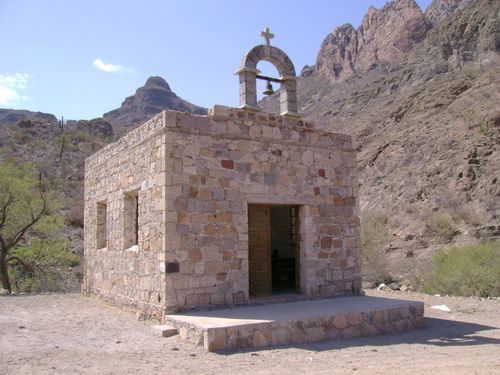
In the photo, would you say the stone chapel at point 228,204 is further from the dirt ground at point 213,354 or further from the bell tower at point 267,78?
the dirt ground at point 213,354

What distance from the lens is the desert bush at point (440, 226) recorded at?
18.2 metres

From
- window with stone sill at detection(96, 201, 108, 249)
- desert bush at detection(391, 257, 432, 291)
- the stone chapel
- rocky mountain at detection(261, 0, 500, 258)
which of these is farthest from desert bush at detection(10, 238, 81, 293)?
rocky mountain at detection(261, 0, 500, 258)

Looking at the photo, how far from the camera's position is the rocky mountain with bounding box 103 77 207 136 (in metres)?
49.3

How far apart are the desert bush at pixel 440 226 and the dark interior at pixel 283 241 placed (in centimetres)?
855

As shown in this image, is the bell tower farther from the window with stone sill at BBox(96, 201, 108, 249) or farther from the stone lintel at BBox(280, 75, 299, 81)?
the window with stone sill at BBox(96, 201, 108, 249)

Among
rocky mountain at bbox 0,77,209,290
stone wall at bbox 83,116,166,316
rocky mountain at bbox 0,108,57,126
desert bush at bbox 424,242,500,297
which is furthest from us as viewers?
rocky mountain at bbox 0,108,57,126

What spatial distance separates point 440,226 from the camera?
18.6 meters

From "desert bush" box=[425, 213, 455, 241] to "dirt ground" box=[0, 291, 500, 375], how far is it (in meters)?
9.75

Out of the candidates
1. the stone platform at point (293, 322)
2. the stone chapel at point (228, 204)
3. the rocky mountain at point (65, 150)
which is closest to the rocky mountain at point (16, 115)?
the rocky mountain at point (65, 150)

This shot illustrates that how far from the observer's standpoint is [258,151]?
8547 mm

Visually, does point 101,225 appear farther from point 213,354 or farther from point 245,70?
point 213,354

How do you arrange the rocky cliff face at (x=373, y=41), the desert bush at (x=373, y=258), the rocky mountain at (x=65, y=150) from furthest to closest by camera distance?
the rocky cliff face at (x=373, y=41) < the rocky mountain at (x=65, y=150) < the desert bush at (x=373, y=258)

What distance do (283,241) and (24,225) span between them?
878cm

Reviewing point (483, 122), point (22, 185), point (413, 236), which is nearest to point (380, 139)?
point (483, 122)
